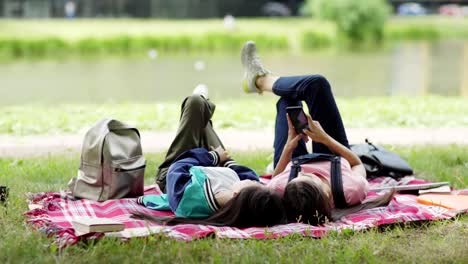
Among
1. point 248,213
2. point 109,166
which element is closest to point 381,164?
point 248,213

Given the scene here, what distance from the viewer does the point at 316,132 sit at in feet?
15.5

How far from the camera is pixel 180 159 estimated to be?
16.0 feet

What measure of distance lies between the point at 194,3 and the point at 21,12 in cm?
747

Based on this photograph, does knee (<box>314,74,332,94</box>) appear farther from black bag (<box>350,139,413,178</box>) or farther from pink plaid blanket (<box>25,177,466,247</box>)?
black bag (<box>350,139,413,178</box>)

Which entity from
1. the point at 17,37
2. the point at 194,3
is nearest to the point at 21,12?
the point at 194,3

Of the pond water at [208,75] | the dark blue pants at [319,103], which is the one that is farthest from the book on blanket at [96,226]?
the pond water at [208,75]

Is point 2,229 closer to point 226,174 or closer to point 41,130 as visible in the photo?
point 226,174

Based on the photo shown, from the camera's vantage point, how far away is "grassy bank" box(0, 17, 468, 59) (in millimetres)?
23406

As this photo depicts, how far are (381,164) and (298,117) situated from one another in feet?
3.84

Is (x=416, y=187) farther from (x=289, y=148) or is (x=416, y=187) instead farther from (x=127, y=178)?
(x=127, y=178)

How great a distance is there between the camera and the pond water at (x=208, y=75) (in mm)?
14047

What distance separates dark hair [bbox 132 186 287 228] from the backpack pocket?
2.14 ft

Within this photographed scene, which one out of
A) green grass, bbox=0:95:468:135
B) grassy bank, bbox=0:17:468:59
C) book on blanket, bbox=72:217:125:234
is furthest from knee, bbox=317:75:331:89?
grassy bank, bbox=0:17:468:59

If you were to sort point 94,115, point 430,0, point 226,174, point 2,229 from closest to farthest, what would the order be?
point 2,229 → point 226,174 → point 94,115 → point 430,0
